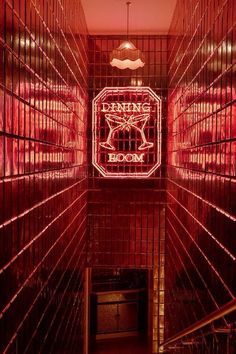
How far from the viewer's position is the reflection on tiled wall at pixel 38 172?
2.99 metres

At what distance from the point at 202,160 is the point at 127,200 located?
4.29 m

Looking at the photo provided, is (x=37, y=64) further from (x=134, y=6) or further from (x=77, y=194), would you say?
(x=134, y=6)

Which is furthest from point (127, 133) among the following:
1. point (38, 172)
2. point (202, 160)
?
point (38, 172)

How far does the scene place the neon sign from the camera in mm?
8742

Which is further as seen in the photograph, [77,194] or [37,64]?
[77,194]

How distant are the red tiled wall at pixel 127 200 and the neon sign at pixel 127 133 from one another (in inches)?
5.8

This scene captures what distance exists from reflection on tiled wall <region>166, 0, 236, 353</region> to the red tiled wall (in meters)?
1.13

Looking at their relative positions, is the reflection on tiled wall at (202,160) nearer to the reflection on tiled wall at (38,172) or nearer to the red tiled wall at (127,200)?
the red tiled wall at (127,200)

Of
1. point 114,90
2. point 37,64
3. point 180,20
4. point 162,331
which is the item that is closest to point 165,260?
point 162,331

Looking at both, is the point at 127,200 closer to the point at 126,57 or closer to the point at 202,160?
the point at 126,57

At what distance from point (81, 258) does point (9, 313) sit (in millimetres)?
5132

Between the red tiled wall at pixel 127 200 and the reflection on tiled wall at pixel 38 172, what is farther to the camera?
the red tiled wall at pixel 127 200

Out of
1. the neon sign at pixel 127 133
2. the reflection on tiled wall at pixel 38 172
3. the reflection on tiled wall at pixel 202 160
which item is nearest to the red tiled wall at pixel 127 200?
the neon sign at pixel 127 133

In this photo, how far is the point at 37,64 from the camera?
12.7ft
